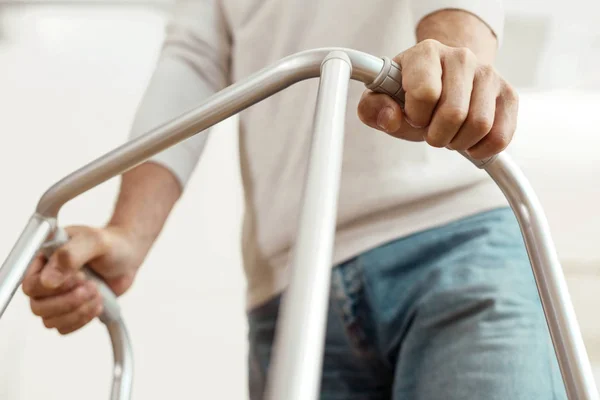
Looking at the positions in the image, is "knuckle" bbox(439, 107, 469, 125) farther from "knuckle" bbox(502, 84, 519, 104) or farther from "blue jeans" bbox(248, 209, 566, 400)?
"blue jeans" bbox(248, 209, 566, 400)

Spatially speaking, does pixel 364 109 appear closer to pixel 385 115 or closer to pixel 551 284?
pixel 385 115

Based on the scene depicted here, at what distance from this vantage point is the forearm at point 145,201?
614mm

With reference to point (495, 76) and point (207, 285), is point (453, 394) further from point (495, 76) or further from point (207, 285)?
point (207, 285)

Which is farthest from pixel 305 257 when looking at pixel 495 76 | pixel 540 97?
pixel 540 97

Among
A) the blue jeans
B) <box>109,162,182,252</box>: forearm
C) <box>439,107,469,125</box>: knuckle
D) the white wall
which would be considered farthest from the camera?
the white wall

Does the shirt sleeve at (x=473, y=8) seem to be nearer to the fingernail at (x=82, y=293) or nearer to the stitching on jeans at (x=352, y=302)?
the stitching on jeans at (x=352, y=302)

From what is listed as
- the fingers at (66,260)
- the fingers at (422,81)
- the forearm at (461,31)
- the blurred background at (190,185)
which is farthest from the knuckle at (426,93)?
the blurred background at (190,185)

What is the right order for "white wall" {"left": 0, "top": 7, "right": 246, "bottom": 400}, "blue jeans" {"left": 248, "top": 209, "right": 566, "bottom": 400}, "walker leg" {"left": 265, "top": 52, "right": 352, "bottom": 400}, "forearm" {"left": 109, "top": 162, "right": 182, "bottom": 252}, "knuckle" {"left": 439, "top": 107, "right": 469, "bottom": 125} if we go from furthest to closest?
"white wall" {"left": 0, "top": 7, "right": 246, "bottom": 400} → "forearm" {"left": 109, "top": 162, "right": 182, "bottom": 252} → "blue jeans" {"left": 248, "top": 209, "right": 566, "bottom": 400} → "knuckle" {"left": 439, "top": 107, "right": 469, "bottom": 125} → "walker leg" {"left": 265, "top": 52, "right": 352, "bottom": 400}

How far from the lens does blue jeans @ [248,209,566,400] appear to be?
0.45 m

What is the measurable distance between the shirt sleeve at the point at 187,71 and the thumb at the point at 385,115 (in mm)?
332

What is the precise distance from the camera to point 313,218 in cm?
26

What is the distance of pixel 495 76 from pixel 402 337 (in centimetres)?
22

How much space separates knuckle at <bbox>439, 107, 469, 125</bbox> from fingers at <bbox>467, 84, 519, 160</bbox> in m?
0.03

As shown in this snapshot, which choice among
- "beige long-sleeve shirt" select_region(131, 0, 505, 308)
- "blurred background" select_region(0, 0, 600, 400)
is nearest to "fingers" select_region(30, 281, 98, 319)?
"beige long-sleeve shirt" select_region(131, 0, 505, 308)
